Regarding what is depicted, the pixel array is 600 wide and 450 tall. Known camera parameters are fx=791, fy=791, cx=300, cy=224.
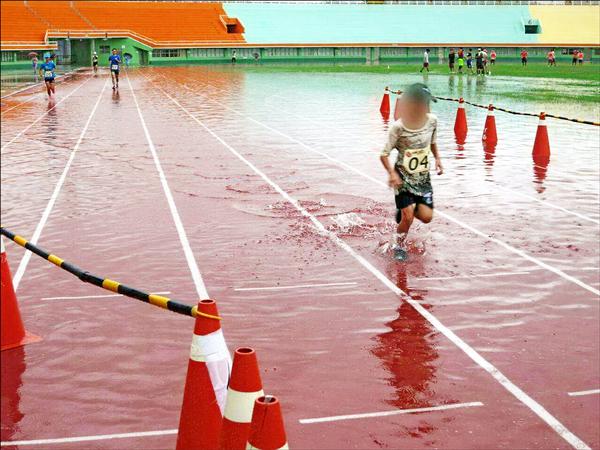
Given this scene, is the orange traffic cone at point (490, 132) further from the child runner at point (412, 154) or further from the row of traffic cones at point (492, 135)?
the child runner at point (412, 154)

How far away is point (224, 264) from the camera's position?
25.3ft

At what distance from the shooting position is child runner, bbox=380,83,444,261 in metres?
7.58

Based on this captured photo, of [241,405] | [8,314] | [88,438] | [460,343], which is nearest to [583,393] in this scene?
[460,343]

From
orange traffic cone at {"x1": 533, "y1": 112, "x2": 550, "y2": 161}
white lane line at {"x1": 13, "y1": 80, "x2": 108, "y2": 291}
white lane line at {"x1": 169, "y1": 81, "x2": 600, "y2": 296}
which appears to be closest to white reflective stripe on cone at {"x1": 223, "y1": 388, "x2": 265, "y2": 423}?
white lane line at {"x1": 13, "y1": 80, "x2": 108, "y2": 291}

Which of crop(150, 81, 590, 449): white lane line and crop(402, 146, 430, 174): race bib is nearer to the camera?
crop(150, 81, 590, 449): white lane line

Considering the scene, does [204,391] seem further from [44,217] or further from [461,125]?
[461,125]

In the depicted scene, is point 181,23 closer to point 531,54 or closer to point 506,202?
point 531,54

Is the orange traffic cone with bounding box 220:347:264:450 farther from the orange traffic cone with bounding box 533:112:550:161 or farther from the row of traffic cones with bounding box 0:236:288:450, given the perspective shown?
the orange traffic cone with bounding box 533:112:550:161

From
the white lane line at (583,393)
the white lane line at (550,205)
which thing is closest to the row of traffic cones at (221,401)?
the white lane line at (583,393)

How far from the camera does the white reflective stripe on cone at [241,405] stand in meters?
3.33

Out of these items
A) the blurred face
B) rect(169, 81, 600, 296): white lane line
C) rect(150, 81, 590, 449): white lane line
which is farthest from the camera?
the blurred face

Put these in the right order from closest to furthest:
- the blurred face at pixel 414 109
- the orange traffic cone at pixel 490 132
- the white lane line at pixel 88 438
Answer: the white lane line at pixel 88 438, the blurred face at pixel 414 109, the orange traffic cone at pixel 490 132

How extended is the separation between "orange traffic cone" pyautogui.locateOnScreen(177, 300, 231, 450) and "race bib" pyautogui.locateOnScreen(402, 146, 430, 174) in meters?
4.34

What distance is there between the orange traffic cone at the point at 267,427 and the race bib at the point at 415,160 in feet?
16.6
